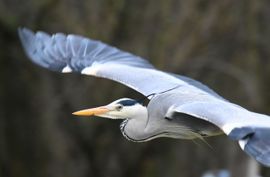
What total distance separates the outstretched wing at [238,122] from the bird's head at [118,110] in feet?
0.88

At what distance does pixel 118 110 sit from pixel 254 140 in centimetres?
133

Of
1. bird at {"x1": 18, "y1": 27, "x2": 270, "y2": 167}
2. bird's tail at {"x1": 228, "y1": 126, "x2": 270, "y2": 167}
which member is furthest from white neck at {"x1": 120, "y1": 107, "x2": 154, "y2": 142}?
bird's tail at {"x1": 228, "y1": 126, "x2": 270, "y2": 167}

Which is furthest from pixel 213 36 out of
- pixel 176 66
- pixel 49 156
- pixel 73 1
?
pixel 49 156

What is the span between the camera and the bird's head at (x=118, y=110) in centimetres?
641

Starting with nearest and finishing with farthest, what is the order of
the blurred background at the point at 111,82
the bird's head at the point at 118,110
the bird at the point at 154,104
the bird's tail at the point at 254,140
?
the bird's tail at the point at 254,140 < the bird at the point at 154,104 < the bird's head at the point at 118,110 < the blurred background at the point at 111,82

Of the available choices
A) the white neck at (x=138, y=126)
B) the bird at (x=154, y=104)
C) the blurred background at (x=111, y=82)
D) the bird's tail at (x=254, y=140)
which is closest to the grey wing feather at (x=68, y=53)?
the bird at (x=154, y=104)

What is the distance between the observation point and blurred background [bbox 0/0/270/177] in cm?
966

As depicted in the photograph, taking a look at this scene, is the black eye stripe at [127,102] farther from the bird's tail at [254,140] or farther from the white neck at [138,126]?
the bird's tail at [254,140]

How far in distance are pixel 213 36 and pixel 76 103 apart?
152 centimetres

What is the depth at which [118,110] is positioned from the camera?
6.44m

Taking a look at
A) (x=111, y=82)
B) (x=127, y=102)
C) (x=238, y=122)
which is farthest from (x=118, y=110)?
(x=111, y=82)

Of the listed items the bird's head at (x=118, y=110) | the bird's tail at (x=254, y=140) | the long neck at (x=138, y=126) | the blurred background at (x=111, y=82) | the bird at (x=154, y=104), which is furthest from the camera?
the blurred background at (x=111, y=82)

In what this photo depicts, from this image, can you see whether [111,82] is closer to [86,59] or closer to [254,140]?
[86,59]

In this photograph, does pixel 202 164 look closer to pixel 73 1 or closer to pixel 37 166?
pixel 37 166
